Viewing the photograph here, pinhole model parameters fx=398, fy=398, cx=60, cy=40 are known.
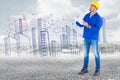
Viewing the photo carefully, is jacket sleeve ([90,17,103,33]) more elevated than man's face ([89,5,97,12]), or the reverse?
man's face ([89,5,97,12])

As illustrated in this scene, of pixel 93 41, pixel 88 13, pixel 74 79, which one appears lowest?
pixel 74 79

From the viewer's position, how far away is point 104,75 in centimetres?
1316

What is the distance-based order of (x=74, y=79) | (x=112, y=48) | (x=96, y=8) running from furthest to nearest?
(x=112, y=48) → (x=96, y=8) → (x=74, y=79)

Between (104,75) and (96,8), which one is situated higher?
(96,8)

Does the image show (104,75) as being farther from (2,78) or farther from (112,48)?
(112,48)

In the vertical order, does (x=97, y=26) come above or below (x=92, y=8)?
below

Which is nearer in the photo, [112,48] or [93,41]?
[93,41]

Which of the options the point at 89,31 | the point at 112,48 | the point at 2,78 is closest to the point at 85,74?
the point at 89,31

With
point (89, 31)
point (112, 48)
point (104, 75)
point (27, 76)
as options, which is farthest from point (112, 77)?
point (112, 48)

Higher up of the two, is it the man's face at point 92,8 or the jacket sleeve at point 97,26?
the man's face at point 92,8

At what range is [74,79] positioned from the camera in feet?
40.0

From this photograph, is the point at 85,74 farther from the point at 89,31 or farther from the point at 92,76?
the point at 89,31

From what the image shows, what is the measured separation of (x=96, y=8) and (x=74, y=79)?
2.48 meters

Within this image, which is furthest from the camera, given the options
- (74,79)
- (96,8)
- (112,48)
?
(112,48)
